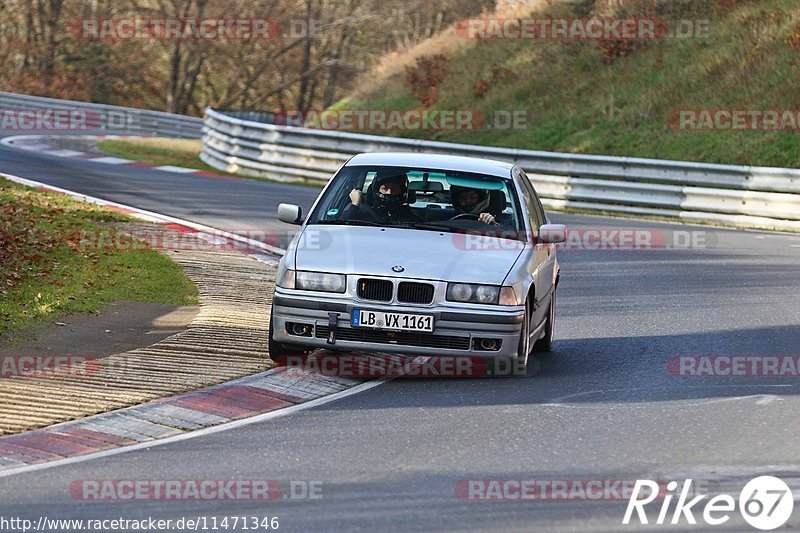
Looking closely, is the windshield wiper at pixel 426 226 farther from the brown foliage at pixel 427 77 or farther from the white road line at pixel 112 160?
the brown foliage at pixel 427 77

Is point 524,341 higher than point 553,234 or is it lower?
lower

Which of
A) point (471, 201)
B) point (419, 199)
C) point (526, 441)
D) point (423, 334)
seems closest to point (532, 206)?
point (471, 201)

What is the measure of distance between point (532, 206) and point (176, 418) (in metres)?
4.24

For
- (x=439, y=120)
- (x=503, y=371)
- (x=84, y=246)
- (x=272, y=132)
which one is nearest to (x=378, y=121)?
(x=439, y=120)

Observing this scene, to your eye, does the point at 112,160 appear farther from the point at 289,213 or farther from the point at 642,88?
the point at 289,213

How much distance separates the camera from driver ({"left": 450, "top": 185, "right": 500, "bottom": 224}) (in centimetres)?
1082

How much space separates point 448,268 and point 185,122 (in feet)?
104

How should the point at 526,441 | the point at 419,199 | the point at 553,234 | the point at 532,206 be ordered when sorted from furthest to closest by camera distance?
1. the point at 532,206
2. the point at 419,199
3. the point at 553,234
4. the point at 526,441

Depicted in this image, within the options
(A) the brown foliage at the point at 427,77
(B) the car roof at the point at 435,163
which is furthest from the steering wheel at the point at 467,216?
(A) the brown foliage at the point at 427,77

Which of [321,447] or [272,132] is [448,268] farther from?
[272,132]

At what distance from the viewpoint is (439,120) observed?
114 feet

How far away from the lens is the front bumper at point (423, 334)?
9.63 m

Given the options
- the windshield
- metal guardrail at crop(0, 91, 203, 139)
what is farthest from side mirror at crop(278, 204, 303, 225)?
metal guardrail at crop(0, 91, 203, 139)

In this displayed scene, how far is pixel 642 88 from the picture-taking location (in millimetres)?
32594
